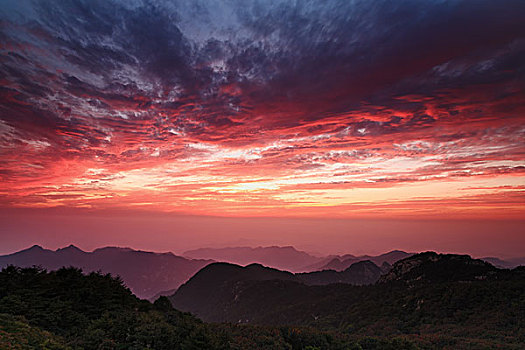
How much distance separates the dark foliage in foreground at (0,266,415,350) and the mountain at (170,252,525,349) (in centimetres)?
2306

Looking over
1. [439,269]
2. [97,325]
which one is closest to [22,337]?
[97,325]

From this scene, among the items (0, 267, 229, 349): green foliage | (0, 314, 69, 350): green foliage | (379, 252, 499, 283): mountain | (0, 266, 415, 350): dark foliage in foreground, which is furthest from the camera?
(379, 252, 499, 283): mountain

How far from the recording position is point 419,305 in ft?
227

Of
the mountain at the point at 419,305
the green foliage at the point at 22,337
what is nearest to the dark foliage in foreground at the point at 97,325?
the green foliage at the point at 22,337

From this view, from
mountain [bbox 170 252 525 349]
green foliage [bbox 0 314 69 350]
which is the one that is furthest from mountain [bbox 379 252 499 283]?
green foliage [bbox 0 314 69 350]

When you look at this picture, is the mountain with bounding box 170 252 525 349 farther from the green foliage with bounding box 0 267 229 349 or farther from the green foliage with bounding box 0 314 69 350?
the green foliage with bounding box 0 314 69 350

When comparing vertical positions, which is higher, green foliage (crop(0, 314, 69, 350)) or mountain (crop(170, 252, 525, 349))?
green foliage (crop(0, 314, 69, 350))

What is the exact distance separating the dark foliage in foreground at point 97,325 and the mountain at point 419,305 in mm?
23059

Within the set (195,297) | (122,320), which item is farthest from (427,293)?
(195,297)

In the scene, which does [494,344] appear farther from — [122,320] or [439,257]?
[439,257]

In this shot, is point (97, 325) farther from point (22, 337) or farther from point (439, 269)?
point (439, 269)

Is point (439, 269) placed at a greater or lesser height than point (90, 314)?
lesser

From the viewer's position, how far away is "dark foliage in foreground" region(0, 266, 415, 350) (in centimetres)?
2238

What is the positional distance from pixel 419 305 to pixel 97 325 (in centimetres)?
7431
